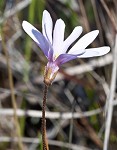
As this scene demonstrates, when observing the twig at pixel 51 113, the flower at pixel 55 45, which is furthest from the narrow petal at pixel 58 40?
the twig at pixel 51 113

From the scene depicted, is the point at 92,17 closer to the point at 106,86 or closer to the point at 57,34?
the point at 106,86

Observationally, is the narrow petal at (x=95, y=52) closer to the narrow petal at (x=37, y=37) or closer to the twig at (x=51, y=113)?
the narrow petal at (x=37, y=37)

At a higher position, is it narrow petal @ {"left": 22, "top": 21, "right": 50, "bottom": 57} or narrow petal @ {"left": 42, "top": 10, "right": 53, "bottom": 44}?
narrow petal @ {"left": 42, "top": 10, "right": 53, "bottom": 44}

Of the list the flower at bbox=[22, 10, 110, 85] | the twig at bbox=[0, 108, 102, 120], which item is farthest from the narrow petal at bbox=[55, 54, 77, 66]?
the twig at bbox=[0, 108, 102, 120]

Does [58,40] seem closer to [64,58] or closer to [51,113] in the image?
[64,58]

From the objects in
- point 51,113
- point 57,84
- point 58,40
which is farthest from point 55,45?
point 57,84

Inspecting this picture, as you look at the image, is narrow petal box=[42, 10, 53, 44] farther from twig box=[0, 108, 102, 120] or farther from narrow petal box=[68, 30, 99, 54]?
twig box=[0, 108, 102, 120]

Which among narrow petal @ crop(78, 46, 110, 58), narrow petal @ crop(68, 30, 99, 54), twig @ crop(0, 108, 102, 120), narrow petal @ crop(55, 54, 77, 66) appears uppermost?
narrow petal @ crop(68, 30, 99, 54)
